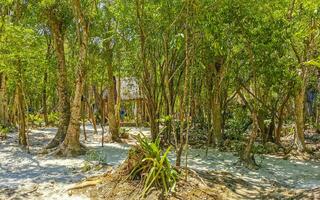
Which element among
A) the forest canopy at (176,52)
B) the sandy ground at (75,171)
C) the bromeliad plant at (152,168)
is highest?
the forest canopy at (176,52)

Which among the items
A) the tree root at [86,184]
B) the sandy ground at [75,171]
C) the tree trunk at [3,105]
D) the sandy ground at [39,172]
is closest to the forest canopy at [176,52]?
the sandy ground at [75,171]

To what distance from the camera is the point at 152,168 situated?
23.1 feet

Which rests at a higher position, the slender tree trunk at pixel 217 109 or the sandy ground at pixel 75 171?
the slender tree trunk at pixel 217 109

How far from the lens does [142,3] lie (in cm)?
1038

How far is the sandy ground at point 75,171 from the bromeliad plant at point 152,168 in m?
1.23

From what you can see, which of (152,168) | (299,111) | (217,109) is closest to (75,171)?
(152,168)

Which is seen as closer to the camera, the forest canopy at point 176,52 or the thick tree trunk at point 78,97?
the forest canopy at point 176,52

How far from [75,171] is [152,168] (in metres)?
3.18

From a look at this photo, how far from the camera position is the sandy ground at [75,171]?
7.85 metres

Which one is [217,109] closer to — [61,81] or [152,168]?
[61,81]

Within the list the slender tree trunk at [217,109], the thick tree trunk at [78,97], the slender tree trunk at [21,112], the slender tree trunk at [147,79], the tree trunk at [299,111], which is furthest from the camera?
the slender tree trunk at [217,109]

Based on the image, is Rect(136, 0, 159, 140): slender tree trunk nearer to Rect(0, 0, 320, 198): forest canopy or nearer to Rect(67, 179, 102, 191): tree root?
Rect(0, 0, 320, 198): forest canopy

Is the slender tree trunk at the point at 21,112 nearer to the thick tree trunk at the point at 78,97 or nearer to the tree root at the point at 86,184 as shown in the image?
the thick tree trunk at the point at 78,97

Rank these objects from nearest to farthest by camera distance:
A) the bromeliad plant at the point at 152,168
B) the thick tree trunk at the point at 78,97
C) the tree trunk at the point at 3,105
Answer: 1. the bromeliad plant at the point at 152,168
2. the thick tree trunk at the point at 78,97
3. the tree trunk at the point at 3,105
